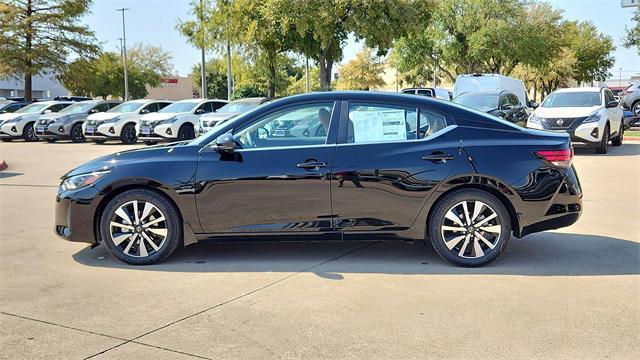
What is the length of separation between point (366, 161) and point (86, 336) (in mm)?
2705

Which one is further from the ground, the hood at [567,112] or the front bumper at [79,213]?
the hood at [567,112]

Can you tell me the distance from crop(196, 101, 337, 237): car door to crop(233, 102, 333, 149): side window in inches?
3.6

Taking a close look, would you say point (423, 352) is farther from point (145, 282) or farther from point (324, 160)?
point (145, 282)

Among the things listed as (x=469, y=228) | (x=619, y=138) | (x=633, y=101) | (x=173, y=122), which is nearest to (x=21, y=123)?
(x=173, y=122)

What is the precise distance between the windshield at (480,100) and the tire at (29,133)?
56.8 feet

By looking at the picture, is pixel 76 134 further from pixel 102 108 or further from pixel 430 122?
pixel 430 122

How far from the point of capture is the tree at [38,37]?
118 feet

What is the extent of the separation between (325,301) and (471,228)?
63.5 inches

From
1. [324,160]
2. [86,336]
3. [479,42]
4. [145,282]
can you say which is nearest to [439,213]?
[324,160]

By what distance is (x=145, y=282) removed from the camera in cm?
515

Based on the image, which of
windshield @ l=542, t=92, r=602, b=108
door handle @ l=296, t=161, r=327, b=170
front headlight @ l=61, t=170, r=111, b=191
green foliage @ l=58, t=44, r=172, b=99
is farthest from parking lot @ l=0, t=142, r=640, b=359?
green foliage @ l=58, t=44, r=172, b=99

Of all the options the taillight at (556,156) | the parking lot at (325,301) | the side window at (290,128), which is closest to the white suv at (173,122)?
the parking lot at (325,301)

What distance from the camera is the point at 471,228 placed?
5.40 m

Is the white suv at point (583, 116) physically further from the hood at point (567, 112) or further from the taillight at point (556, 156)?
the taillight at point (556, 156)
